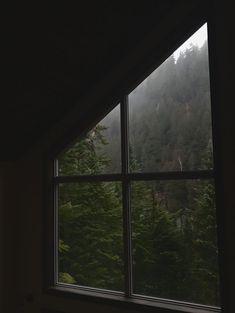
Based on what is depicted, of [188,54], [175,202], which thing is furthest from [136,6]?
[175,202]

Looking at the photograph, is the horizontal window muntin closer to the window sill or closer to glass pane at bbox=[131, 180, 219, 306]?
glass pane at bbox=[131, 180, 219, 306]

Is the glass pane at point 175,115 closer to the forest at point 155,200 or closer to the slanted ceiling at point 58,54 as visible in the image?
the forest at point 155,200

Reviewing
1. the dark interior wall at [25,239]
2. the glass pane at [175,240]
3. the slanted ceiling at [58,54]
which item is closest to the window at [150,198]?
the glass pane at [175,240]

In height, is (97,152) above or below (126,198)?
above

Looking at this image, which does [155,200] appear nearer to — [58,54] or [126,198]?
[126,198]

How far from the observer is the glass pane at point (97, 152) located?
428 cm

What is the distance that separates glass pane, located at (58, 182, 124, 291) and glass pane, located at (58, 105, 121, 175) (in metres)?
0.18

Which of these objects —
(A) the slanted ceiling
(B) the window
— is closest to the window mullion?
(B) the window

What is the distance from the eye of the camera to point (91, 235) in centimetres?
438

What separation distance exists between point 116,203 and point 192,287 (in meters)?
1.21

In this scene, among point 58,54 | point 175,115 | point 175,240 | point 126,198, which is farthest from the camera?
point 126,198

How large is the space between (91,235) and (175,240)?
106 centimetres

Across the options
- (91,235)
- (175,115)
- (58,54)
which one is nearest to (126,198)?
(91,235)

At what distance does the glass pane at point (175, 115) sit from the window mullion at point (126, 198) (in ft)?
0.22
